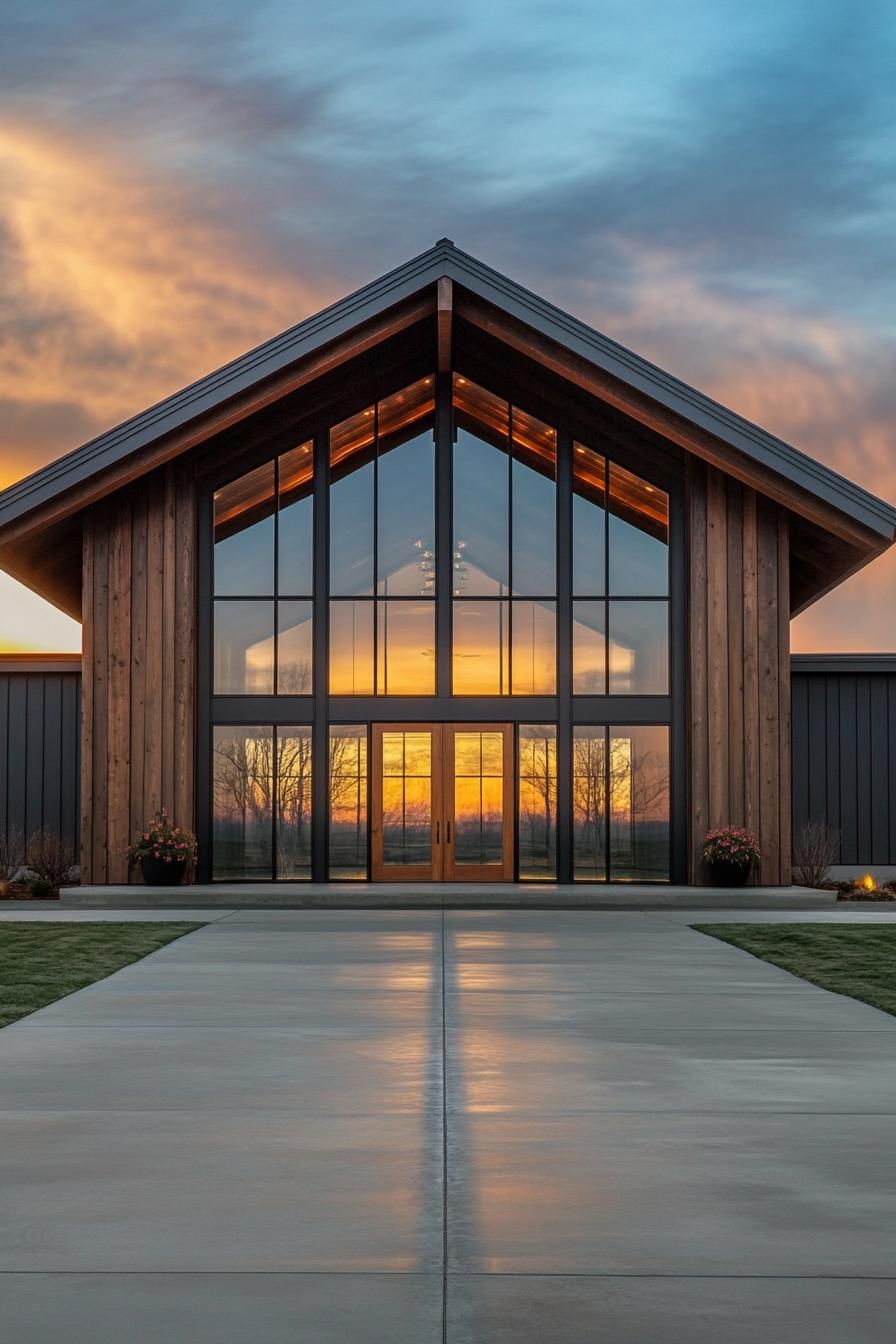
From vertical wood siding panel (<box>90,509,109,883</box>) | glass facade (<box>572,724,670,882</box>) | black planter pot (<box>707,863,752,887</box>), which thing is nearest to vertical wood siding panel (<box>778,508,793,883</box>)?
black planter pot (<box>707,863,752,887</box>)

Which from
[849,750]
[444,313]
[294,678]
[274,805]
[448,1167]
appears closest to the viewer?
[448,1167]

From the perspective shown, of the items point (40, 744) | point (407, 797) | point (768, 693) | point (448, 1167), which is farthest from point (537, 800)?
point (448, 1167)

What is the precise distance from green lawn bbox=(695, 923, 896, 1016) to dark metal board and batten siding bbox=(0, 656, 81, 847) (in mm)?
12795

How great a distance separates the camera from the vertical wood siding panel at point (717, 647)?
85.2 feet

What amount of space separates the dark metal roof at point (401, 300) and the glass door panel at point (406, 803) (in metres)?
5.81

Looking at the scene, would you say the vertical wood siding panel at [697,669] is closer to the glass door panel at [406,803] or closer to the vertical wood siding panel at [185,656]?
the glass door panel at [406,803]

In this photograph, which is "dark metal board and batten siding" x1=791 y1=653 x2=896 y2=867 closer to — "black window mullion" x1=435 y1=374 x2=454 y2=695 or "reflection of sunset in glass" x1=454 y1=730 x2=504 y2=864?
"reflection of sunset in glass" x1=454 y1=730 x2=504 y2=864

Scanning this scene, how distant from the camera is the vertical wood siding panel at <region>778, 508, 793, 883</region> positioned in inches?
1019

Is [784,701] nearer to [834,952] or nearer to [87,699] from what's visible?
[834,952]

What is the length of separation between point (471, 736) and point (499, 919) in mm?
5497

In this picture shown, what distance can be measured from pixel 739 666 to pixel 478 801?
4.51 m

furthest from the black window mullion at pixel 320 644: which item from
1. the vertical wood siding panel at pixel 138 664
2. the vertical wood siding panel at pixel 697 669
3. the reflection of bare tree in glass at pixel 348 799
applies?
the vertical wood siding panel at pixel 697 669

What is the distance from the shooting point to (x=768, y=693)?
2597 centimetres

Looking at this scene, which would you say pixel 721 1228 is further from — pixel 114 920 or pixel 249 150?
pixel 249 150
